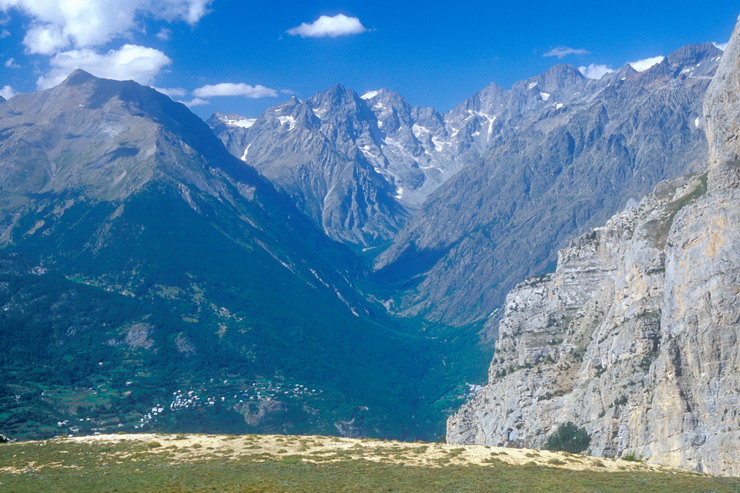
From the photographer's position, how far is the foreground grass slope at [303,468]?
59562 millimetres

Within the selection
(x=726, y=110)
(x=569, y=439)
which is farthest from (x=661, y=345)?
(x=726, y=110)

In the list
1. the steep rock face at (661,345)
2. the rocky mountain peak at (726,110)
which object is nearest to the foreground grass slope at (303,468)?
the steep rock face at (661,345)

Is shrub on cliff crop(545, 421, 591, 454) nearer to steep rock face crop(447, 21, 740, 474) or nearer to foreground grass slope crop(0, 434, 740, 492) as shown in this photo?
steep rock face crop(447, 21, 740, 474)

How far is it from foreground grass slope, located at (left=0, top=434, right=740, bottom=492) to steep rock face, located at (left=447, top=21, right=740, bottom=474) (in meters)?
47.3

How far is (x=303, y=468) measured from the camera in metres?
65.3

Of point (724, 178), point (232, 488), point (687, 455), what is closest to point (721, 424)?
→ point (687, 455)

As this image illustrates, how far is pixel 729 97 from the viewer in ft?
459

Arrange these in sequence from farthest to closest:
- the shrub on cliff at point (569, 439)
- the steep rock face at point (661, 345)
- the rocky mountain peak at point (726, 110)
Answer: the shrub on cliff at point (569, 439)
the rocky mountain peak at point (726, 110)
the steep rock face at point (661, 345)

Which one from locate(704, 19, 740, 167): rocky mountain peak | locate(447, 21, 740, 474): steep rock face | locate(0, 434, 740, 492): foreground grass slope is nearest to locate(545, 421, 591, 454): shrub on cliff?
locate(447, 21, 740, 474): steep rock face

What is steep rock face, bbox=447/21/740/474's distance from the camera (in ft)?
372

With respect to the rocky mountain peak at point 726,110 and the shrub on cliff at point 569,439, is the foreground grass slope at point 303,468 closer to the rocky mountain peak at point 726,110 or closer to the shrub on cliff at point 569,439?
the shrub on cliff at point 569,439

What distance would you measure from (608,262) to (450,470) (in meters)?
138

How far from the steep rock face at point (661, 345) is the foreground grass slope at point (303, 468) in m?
47.3

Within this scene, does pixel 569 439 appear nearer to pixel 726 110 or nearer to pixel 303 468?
pixel 726 110
